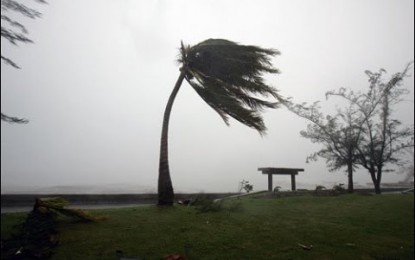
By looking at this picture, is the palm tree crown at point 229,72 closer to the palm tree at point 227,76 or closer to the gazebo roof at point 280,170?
the palm tree at point 227,76

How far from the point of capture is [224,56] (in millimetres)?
11773

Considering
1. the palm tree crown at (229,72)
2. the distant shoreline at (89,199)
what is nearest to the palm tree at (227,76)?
the palm tree crown at (229,72)

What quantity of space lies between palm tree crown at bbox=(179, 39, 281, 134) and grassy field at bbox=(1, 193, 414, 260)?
378 cm

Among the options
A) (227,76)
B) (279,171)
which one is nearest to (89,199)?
(227,76)

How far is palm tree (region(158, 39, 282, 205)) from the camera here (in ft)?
37.5

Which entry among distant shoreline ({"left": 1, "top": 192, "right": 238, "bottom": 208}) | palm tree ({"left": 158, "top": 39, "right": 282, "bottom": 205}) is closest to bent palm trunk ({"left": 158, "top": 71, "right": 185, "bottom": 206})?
palm tree ({"left": 158, "top": 39, "right": 282, "bottom": 205})

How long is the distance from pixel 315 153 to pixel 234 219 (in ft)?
52.1

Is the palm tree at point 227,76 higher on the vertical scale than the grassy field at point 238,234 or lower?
higher

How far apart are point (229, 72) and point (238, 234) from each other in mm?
6393

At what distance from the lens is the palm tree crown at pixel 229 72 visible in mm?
11680

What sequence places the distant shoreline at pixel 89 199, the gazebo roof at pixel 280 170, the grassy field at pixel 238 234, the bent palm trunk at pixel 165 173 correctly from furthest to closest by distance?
the gazebo roof at pixel 280 170
the distant shoreline at pixel 89 199
the bent palm trunk at pixel 165 173
the grassy field at pixel 238 234

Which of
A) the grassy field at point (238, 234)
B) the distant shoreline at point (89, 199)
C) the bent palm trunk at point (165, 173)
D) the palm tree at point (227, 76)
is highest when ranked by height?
the palm tree at point (227, 76)

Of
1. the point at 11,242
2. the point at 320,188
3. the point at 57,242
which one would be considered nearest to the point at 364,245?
the point at 57,242

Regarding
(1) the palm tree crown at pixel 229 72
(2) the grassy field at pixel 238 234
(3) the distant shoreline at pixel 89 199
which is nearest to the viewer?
(2) the grassy field at pixel 238 234
